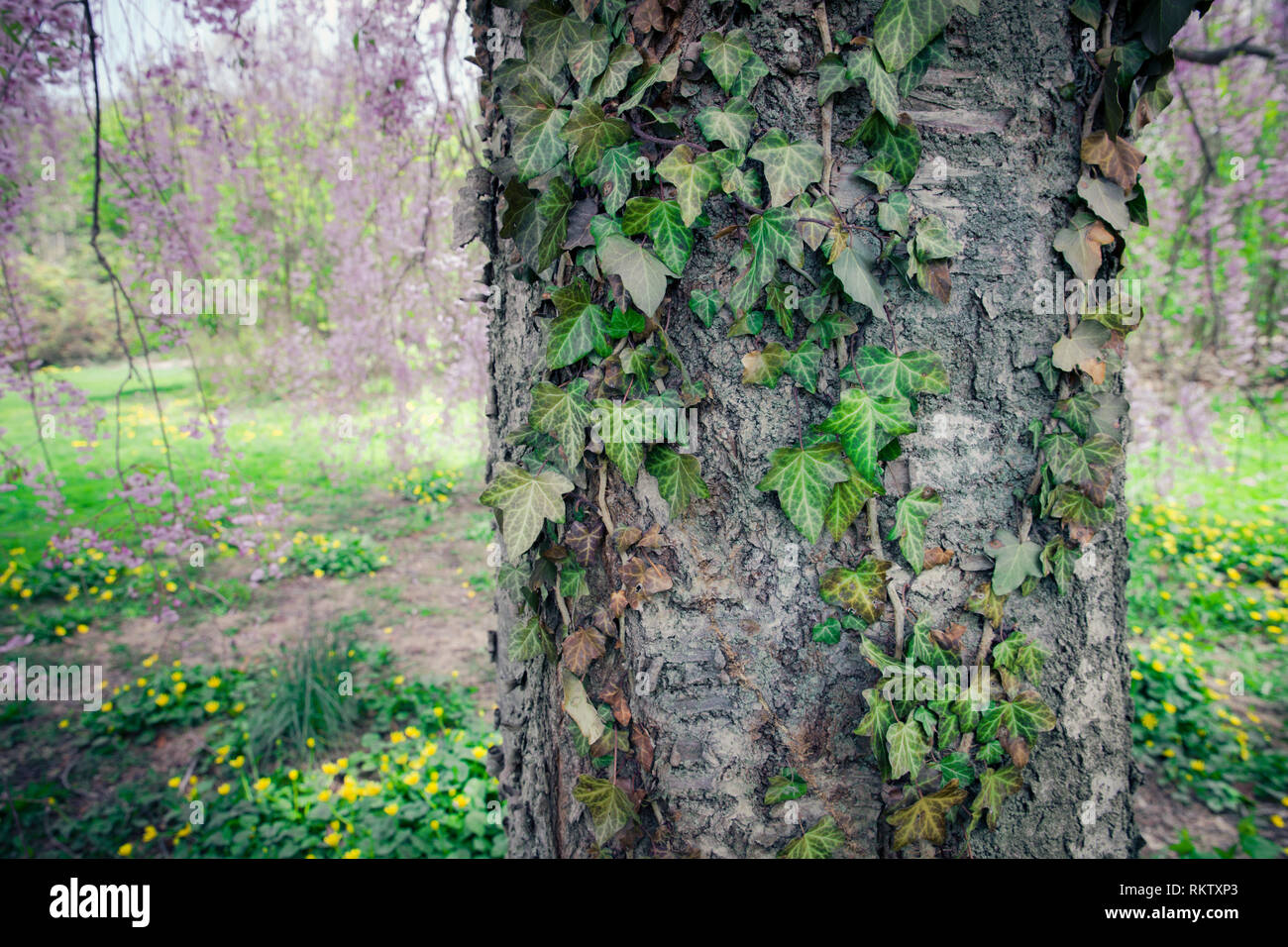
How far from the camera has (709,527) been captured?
1054 millimetres

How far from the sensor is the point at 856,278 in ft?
3.20

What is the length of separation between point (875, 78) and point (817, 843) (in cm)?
117

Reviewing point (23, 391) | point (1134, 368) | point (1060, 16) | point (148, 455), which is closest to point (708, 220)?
point (1060, 16)

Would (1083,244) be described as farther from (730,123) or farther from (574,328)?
(574,328)

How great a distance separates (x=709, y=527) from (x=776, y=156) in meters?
0.56

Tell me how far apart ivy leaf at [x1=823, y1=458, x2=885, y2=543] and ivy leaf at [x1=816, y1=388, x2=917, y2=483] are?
0.05ft

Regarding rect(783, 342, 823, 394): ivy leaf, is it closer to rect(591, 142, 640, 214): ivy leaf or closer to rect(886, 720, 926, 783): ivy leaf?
rect(591, 142, 640, 214): ivy leaf

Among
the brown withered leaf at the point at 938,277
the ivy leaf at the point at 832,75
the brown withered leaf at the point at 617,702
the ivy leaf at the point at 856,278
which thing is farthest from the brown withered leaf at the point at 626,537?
the ivy leaf at the point at 832,75

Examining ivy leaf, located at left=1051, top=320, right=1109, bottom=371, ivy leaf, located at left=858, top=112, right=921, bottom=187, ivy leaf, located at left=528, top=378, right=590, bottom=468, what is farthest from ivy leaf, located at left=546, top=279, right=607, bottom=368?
ivy leaf, located at left=1051, top=320, right=1109, bottom=371

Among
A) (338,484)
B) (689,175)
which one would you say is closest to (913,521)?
(689,175)

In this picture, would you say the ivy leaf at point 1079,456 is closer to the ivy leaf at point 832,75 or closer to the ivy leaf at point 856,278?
the ivy leaf at point 856,278

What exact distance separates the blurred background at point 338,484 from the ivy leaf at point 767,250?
1.12 metres
